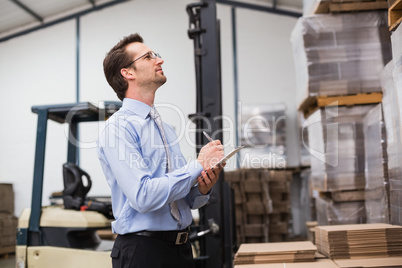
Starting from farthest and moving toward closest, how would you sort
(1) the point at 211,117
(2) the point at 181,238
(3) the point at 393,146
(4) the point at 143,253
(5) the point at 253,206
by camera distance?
(5) the point at 253,206, (1) the point at 211,117, (3) the point at 393,146, (2) the point at 181,238, (4) the point at 143,253

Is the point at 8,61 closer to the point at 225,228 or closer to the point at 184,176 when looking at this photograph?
Answer: the point at 225,228

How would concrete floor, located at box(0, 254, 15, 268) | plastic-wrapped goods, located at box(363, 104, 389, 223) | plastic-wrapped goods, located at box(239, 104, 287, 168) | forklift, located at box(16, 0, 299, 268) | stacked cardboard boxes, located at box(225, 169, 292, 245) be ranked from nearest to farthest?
plastic-wrapped goods, located at box(363, 104, 389, 223) → forklift, located at box(16, 0, 299, 268) → concrete floor, located at box(0, 254, 15, 268) → stacked cardboard boxes, located at box(225, 169, 292, 245) → plastic-wrapped goods, located at box(239, 104, 287, 168)

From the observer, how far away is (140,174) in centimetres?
181

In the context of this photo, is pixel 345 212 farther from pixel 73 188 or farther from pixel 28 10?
pixel 28 10

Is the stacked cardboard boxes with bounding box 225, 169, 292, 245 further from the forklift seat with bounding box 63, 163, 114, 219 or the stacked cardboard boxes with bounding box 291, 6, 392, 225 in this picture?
the forklift seat with bounding box 63, 163, 114, 219

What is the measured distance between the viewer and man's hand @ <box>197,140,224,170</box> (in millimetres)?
1928

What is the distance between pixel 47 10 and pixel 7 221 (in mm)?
4947

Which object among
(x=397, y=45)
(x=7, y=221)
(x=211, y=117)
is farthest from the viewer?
(x=7, y=221)

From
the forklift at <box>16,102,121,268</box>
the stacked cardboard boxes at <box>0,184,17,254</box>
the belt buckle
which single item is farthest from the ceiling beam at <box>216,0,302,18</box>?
the belt buckle

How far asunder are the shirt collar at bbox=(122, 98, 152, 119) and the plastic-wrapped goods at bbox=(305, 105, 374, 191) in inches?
89.1

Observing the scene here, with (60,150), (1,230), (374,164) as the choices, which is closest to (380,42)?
(374,164)

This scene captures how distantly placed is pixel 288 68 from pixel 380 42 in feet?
21.6

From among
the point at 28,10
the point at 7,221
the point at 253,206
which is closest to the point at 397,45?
the point at 253,206

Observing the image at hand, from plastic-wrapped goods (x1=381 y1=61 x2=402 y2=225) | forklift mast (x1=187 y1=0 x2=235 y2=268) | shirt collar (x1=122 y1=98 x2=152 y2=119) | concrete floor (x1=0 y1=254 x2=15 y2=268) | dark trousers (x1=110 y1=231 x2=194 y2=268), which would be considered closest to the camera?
dark trousers (x1=110 y1=231 x2=194 y2=268)
